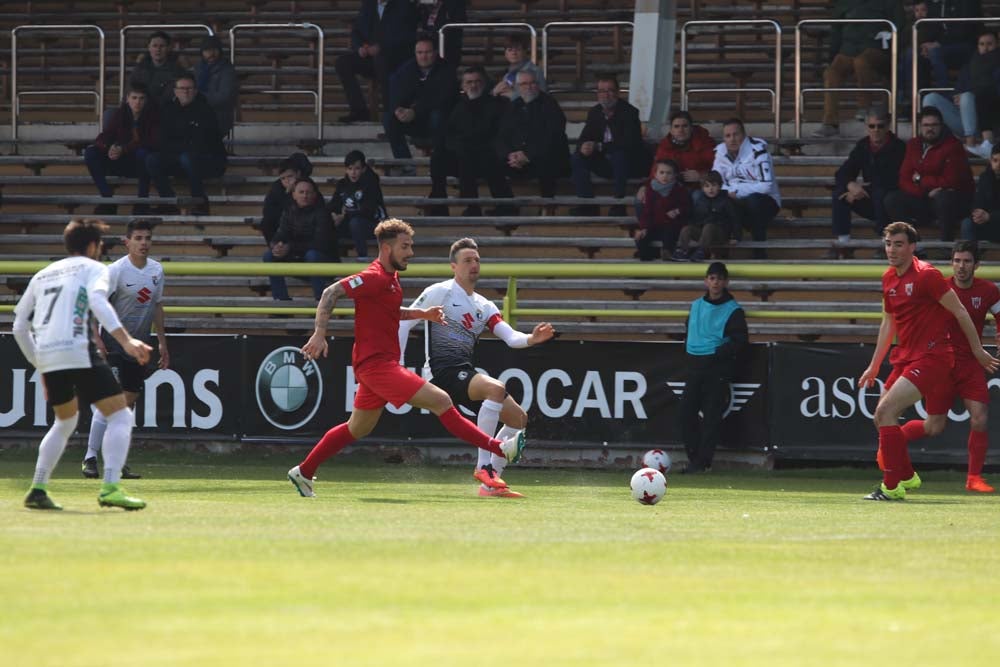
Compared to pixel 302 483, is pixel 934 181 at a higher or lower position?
higher

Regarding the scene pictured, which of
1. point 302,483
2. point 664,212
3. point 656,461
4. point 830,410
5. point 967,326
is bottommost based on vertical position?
point 656,461

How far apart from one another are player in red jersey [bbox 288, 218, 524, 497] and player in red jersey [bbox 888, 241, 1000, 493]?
3787mm

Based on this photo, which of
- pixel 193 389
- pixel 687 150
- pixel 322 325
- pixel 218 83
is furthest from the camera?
pixel 218 83

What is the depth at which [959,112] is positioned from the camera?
64.9ft

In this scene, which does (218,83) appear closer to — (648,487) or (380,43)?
(380,43)

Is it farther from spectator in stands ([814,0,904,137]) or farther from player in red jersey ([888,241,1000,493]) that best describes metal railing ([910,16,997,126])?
player in red jersey ([888,241,1000,493])

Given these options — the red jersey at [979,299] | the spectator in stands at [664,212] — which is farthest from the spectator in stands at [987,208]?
the red jersey at [979,299]

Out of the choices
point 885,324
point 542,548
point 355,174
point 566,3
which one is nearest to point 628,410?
point 885,324

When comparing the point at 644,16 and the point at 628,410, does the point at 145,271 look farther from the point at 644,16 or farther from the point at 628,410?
the point at 644,16

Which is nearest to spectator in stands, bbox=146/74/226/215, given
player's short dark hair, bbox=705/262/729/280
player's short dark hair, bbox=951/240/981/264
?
player's short dark hair, bbox=705/262/729/280

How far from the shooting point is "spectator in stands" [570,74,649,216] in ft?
64.1

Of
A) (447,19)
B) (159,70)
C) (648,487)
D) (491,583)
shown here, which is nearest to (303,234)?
(159,70)

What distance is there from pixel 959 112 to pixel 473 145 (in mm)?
5627

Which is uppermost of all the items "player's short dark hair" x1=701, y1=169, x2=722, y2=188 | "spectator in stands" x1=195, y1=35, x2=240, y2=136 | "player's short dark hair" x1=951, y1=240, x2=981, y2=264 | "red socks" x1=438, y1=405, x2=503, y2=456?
"spectator in stands" x1=195, y1=35, x2=240, y2=136
